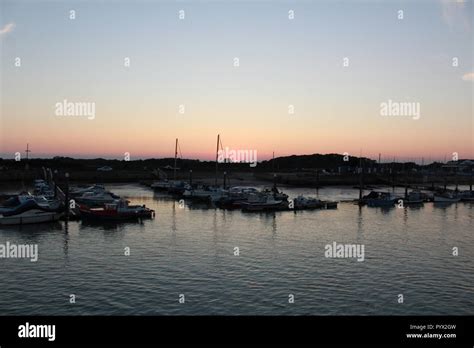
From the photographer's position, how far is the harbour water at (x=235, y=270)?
1995 centimetres


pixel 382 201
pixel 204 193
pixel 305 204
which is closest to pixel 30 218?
pixel 204 193

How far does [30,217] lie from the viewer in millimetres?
40219

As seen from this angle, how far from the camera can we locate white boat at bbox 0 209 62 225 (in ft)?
130

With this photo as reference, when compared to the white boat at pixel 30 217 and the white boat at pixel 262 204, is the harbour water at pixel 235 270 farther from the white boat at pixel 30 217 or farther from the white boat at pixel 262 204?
the white boat at pixel 262 204

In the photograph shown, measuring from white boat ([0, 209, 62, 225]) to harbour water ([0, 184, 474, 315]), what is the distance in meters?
0.98

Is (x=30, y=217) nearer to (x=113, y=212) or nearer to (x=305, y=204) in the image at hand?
(x=113, y=212)


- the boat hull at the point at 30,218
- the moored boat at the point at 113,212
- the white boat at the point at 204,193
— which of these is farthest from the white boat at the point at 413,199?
the boat hull at the point at 30,218

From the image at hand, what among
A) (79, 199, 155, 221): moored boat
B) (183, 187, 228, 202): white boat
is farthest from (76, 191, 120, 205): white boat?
(183, 187, 228, 202): white boat

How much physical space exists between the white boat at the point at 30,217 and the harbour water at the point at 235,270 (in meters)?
0.98

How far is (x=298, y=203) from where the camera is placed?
57.0m

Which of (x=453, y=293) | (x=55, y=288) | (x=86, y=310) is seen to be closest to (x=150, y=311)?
(x=86, y=310)

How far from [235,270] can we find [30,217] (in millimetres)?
22813

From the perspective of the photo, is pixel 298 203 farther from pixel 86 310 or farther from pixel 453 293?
pixel 86 310
